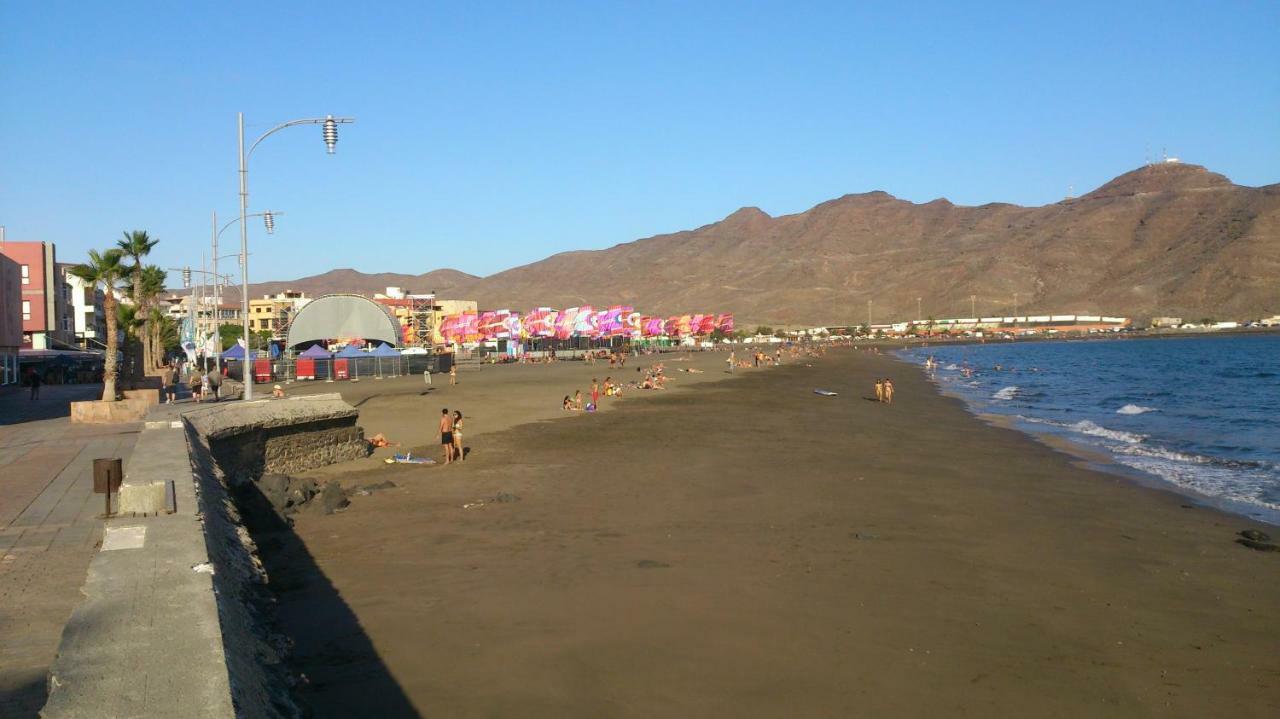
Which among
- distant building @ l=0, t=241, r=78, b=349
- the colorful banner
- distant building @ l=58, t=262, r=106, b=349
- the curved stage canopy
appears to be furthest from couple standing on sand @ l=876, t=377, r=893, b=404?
distant building @ l=58, t=262, r=106, b=349

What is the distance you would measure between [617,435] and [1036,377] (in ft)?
141

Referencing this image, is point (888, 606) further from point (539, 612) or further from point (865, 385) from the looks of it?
point (865, 385)

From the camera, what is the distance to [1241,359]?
265 ft

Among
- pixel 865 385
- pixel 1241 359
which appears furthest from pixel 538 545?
pixel 1241 359

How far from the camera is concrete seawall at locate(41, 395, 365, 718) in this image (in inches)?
167

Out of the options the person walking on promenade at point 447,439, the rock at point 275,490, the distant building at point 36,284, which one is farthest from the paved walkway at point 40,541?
the distant building at point 36,284

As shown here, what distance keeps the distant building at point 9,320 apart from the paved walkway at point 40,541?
83.1ft

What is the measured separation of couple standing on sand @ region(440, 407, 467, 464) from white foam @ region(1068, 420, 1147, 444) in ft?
58.6

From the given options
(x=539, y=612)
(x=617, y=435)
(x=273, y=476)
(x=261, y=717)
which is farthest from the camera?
(x=617, y=435)

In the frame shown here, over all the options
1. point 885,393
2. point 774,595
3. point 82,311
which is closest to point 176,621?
point 774,595

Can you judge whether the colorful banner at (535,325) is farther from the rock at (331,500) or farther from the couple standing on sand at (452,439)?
the rock at (331,500)

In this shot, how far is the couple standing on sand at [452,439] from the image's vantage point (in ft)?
64.5

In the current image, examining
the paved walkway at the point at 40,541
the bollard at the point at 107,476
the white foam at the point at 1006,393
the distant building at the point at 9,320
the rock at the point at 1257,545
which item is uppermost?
the distant building at the point at 9,320

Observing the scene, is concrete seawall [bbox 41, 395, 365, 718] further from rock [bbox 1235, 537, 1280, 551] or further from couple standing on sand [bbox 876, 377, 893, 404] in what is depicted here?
couple standing on sand [bbox 876, 377, 893, 404]
